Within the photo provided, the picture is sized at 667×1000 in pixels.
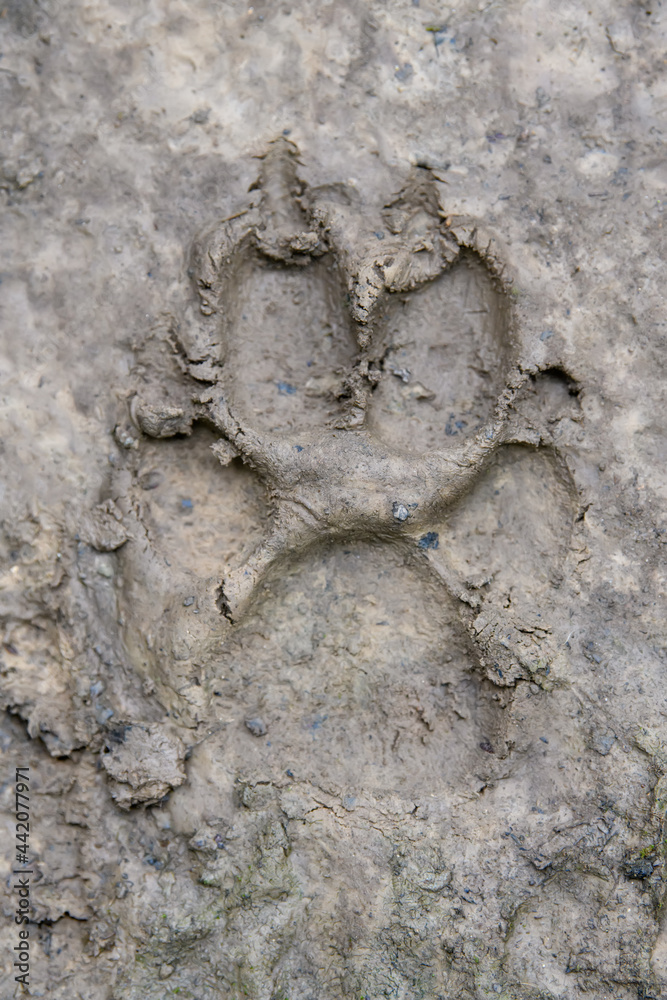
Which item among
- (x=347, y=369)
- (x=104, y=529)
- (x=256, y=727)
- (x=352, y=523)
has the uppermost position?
(x=347, y=369)

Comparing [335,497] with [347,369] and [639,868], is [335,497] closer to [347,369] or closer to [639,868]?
[347,369]

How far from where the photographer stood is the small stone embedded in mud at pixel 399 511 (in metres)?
2.44

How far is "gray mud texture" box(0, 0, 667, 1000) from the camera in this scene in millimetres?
2367

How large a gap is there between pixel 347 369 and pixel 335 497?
1.44ft

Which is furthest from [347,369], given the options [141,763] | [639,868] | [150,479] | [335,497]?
[639,868]

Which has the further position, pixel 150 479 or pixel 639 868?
pixel 150 479

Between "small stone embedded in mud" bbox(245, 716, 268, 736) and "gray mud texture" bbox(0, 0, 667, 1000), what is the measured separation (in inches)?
0.7

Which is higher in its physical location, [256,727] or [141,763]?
[256,727]

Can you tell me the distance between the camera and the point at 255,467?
252cm

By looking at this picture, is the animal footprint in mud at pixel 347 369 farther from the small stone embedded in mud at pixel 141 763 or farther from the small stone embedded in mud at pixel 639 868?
the small stone embedded in mud at pixel 639 868

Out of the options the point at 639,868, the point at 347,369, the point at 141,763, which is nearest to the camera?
the point at 639,868

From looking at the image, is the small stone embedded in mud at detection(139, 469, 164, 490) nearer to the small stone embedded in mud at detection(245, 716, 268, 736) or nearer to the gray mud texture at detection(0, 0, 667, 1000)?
the gray mud texture at detection(0, 0, 667, 1000)

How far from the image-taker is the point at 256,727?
2484 millimetres

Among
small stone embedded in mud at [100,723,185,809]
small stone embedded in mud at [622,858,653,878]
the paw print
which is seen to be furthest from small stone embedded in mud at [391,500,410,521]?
small stone embedded in mud at [622,858,653,878]
